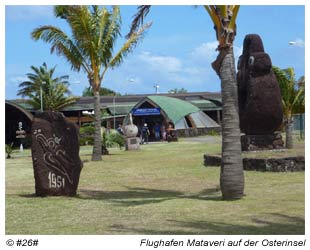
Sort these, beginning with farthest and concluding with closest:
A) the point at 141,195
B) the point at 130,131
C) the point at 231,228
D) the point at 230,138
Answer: the point at 130,131
the point at 141,195
the point at 230,138
the point at 231,228

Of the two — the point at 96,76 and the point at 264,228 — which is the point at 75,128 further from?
the point at 96,76

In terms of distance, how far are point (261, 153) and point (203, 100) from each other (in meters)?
38.1

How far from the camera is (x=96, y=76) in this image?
21125mm

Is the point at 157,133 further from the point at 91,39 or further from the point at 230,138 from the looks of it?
the point at 230,138

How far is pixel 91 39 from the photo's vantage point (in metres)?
20.0

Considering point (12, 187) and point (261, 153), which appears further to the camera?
point (261, 153)

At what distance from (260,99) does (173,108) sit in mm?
27160

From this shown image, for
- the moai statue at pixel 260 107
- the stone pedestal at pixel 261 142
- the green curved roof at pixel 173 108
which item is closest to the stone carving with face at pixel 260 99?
the moai statue at pixel 260 107

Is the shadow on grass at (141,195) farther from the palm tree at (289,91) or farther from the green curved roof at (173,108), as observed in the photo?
the green curved roof at (173,108)

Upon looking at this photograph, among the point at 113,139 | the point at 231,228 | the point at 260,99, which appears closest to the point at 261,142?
the point at 260,99

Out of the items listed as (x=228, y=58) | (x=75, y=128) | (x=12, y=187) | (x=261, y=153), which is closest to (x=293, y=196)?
(x=228, y=58)

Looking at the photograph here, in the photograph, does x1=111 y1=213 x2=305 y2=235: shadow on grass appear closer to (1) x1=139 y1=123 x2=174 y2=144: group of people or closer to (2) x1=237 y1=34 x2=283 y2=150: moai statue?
(2) x1=237 y1=34 x2=283 y2=150: moai statue

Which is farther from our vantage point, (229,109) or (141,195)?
(141,195)
